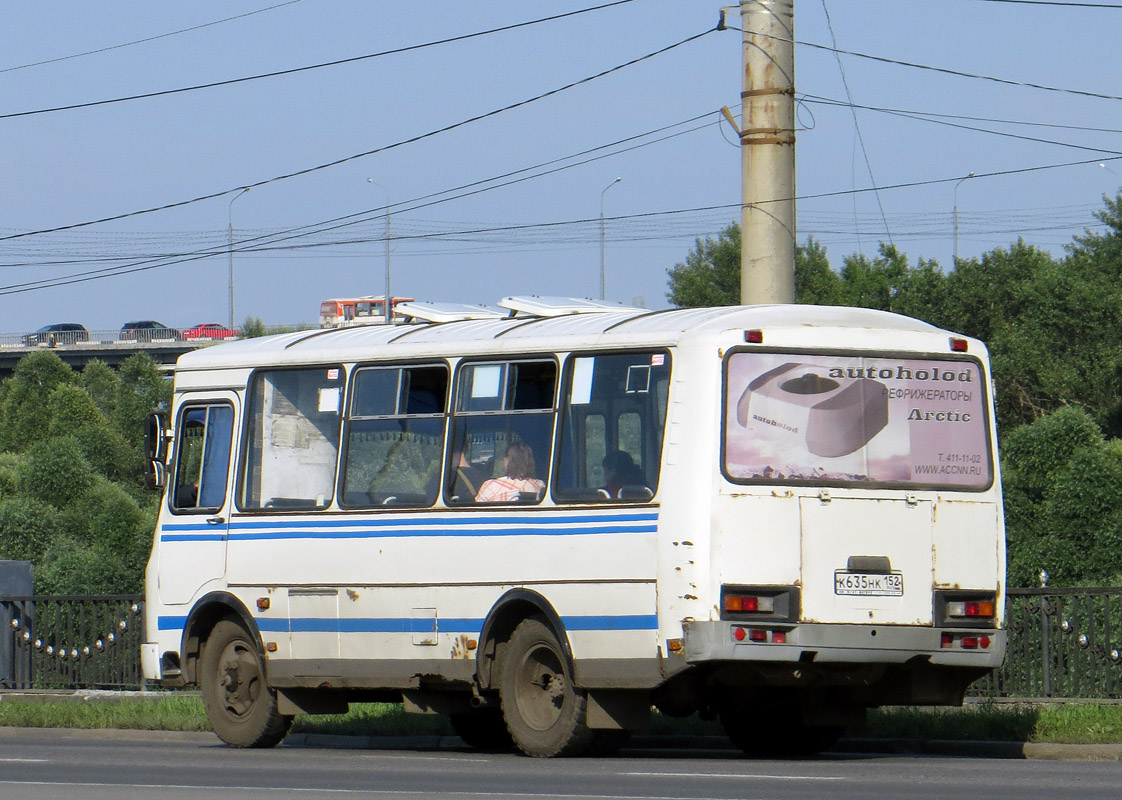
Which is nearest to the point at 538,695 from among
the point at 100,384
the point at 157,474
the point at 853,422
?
the point at 853,422

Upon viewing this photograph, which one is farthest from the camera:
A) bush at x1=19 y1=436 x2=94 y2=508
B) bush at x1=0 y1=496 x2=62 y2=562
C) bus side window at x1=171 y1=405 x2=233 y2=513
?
bush at x1=19 y1=436 x2=94 y2=508

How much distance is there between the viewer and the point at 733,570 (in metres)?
11.9

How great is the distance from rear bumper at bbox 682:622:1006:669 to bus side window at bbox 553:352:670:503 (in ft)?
3.38

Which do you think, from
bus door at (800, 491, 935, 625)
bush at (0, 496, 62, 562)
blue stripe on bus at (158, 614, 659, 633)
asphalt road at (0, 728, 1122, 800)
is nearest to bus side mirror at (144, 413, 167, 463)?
blue stripe on bus at (158, 614, 659, 633)

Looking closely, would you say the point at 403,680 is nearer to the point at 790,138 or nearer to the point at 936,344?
the point at 936,344

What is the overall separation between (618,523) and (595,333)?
1350 millimetres

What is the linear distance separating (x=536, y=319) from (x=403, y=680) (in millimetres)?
2742

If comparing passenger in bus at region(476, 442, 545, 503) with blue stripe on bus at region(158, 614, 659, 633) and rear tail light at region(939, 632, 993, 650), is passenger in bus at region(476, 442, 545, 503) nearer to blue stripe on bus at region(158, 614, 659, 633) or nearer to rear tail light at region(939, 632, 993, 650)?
blue stripe on bus at region(158, 614, 659, 633)

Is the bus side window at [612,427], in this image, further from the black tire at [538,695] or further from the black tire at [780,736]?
the black tire at [780,736]

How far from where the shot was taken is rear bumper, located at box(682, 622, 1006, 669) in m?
11.8

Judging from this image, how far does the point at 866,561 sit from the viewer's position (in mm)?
12156

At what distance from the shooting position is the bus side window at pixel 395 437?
1380 centimetres

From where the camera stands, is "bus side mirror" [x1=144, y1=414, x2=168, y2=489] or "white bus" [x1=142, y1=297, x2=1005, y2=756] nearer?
"white bus" [x1=142, y1=297, x2=1005, y2=756]

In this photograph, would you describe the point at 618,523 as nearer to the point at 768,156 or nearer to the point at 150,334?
the point at 768,156
